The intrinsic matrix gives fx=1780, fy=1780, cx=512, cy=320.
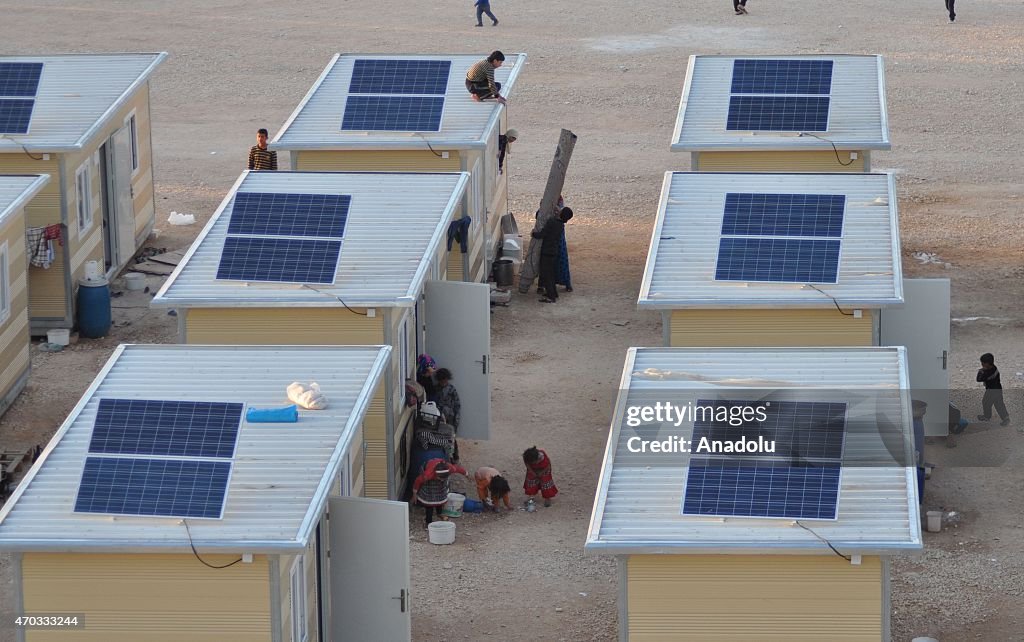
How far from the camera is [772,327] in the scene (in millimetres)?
20656

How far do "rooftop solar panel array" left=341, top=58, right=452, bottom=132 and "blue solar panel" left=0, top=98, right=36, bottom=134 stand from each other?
4710 mm

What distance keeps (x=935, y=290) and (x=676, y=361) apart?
5.11 meters

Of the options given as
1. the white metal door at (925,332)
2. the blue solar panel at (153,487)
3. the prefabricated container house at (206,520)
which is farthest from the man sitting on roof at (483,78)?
the blue solar panel at (153,487)

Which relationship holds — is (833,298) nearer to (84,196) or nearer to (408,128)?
(408,128)

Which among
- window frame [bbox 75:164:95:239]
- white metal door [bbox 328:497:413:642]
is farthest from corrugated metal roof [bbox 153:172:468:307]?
window frame [bbox 75:164:95:239]

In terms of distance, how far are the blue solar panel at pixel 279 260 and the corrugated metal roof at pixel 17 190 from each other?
355cm

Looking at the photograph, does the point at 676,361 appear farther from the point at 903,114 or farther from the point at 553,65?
the point at 553,65

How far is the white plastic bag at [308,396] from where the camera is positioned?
1697 centimetres

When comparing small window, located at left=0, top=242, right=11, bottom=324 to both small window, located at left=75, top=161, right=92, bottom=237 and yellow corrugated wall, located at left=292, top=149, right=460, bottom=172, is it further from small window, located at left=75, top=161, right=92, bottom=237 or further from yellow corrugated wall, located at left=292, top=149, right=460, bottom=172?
yellow corrugated wall, located at left=292, top=149, right=460, bottom=172

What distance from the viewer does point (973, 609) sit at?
18.2 metres

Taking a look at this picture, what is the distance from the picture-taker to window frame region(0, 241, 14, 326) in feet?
76.7

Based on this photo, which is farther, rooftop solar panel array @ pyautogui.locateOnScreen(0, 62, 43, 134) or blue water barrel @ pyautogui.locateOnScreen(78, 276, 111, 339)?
rooftop solar panel array @ pyautogui.locateOnScreen(0, 62, 43, 134)

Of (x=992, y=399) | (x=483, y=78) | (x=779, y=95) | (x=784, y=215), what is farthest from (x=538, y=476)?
(x=483, y=78)

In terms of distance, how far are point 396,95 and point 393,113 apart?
0.47m
